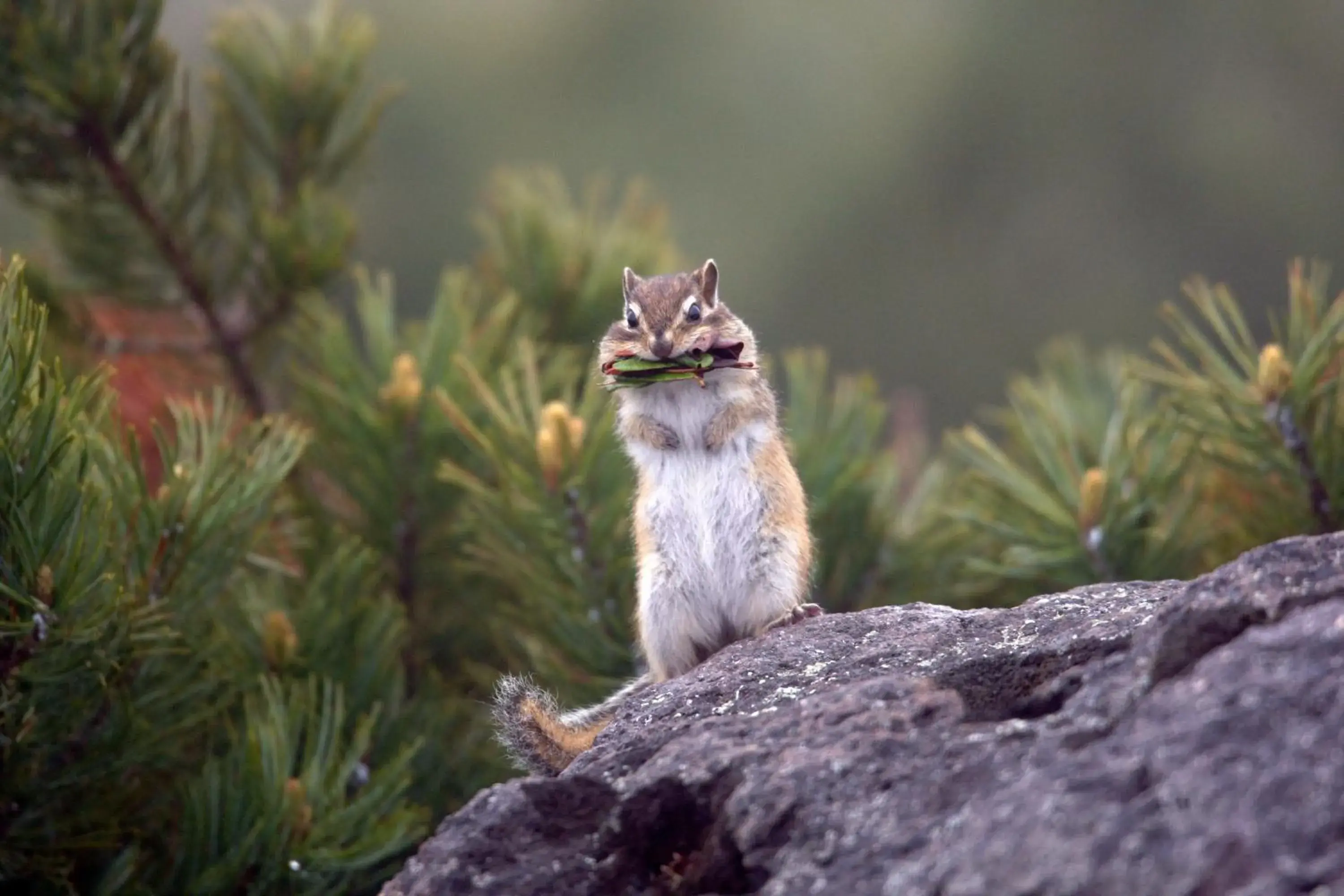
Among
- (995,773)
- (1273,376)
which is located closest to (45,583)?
(995,773)

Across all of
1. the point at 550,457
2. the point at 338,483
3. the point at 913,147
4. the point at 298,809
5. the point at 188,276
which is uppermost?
the point at 913,147

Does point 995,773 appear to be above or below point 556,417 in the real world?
below

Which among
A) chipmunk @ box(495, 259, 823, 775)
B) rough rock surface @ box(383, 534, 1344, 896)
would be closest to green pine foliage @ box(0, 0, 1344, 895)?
chipmunk @ box(495, 259, 823, 775)

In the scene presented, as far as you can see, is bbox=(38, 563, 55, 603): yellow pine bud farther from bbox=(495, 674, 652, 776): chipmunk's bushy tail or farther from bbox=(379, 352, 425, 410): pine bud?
bbox=(379, 352, 425, 410): pine bud

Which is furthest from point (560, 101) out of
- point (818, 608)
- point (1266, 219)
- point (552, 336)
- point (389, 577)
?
point (818, 608)

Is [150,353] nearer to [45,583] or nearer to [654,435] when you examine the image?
[654,435]

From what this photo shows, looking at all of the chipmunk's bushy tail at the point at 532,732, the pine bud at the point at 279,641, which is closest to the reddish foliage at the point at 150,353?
the pine bud at the point at 279,641

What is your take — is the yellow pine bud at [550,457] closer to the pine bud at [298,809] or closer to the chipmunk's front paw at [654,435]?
the chipmunk's front paw at [654,435]
